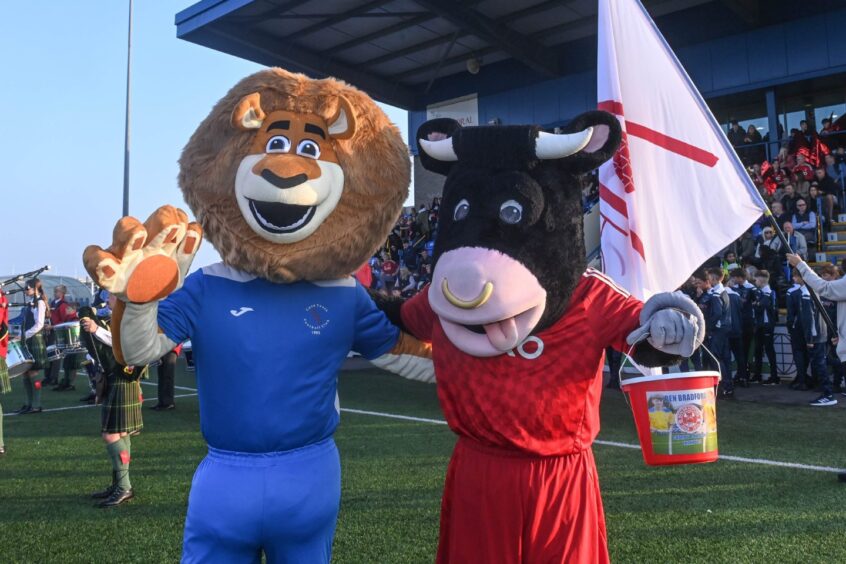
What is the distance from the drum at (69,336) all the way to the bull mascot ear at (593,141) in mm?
8275

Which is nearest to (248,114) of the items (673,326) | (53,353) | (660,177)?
(673,326)

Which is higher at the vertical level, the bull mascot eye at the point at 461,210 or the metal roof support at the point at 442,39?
the metal roof support at the point at 442,39

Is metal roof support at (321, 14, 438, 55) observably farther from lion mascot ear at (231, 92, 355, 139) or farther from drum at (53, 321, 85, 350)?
lion mascot ear at (231, 92, 355, 139)

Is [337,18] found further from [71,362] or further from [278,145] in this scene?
[278,145]

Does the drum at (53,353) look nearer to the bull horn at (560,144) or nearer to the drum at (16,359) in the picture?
the drum at (16,359)

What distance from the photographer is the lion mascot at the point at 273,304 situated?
84.3 inches

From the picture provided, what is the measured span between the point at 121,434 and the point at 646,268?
3.85 meters

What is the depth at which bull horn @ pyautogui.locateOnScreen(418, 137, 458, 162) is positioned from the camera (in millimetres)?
2355

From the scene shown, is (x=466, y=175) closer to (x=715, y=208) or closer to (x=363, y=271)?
(x=363, y=271)

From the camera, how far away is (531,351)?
2205mm

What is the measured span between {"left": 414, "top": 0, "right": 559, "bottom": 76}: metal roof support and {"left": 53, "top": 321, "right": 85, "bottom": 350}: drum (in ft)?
32.6

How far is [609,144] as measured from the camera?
2.22 metres

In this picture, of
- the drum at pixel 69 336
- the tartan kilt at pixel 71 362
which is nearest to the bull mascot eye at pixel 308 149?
the drum at pixel 69 336

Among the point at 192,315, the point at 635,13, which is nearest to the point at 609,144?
the point at 192,315
